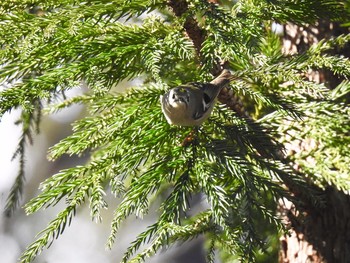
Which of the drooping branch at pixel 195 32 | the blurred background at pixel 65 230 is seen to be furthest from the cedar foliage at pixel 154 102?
the blurred background at pixel 65 230

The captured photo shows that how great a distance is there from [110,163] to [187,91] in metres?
0.16

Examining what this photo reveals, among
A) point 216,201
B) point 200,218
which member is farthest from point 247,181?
point 200,218

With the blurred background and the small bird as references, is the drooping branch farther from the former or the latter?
the blurred background

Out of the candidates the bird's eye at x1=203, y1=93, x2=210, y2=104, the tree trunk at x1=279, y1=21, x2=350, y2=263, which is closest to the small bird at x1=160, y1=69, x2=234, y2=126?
the bird's eye at x1=203, y1=93, x2=210, y2=104

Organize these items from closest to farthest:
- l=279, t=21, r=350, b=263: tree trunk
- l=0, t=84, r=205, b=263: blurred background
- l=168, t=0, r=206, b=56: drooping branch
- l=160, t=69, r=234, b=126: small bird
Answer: l=160, t=69, r=234, b=126: small bird, l=168, t=0, r=206, b=56: drooping branch, l=279, t=21, r=350, b=263: tree trunk, l=0, t=84, r=205, b=263: blurred background

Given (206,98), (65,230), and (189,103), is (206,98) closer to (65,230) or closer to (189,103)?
(189,103)

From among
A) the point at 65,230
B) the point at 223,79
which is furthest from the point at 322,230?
the point at 65,230

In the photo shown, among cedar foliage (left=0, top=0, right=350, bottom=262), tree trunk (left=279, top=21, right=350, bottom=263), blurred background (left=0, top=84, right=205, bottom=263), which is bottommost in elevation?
blurred background (left=0, top=84, right=205, bottom=263)

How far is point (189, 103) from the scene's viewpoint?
0.88 metres

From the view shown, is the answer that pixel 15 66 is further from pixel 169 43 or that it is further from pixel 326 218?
pixel 326 218

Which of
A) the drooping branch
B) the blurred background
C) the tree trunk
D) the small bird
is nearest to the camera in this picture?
the small bird

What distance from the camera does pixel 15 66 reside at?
1.00 metres

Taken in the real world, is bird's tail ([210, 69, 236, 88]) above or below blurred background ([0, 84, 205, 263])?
above

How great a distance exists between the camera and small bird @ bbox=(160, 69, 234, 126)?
88 centimetres
